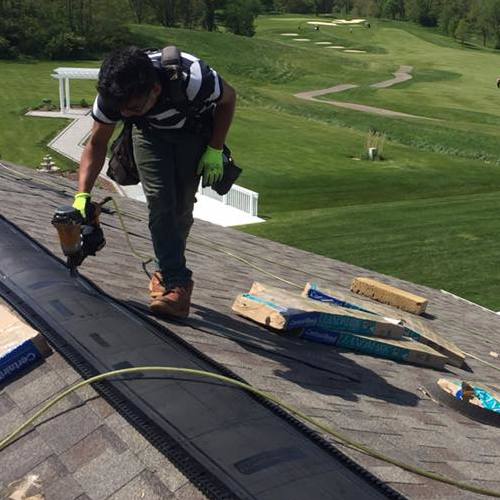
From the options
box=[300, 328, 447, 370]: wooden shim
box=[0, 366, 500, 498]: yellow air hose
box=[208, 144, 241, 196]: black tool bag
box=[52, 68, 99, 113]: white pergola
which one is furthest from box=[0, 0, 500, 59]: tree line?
box=[0, 366, 500, 498]: yellow air hose

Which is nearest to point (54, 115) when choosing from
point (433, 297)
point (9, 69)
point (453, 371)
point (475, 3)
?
point (9, 69)

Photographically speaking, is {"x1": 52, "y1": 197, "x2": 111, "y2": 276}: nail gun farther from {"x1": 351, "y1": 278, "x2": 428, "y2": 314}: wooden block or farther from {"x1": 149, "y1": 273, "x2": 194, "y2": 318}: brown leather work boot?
{"x1": 351, "y1": 278, "x2": 428, "y2": 314}: wooden block

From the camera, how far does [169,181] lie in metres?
4.08

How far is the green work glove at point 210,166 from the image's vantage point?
413 cm

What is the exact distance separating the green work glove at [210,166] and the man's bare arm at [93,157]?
605mm

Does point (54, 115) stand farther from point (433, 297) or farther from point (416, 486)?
point (416, 486)

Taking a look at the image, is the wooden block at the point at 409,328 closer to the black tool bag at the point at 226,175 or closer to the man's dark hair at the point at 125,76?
the black tool bag at the point at 226,175

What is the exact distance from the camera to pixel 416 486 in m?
Answer: 3.11

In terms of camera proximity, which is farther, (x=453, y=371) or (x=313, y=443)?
(x=453, y=371)

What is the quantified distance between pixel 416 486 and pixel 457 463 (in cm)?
66

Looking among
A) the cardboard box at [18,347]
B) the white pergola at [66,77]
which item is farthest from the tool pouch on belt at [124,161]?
the white pergola at [66,77]

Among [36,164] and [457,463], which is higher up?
[457,463]

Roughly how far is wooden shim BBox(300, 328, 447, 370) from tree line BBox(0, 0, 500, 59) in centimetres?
6442

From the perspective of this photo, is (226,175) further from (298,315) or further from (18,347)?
(18,347)
